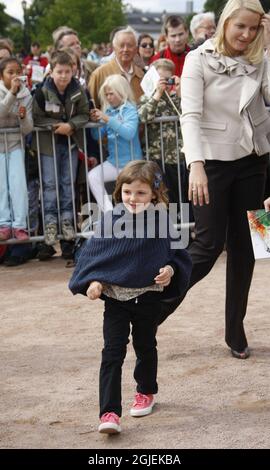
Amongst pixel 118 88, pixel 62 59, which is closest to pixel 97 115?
pixel 118 88

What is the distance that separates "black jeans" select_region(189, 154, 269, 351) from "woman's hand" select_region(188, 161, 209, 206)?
1.04 feet

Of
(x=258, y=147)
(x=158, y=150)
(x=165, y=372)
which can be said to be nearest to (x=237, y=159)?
(x=258, y=147)

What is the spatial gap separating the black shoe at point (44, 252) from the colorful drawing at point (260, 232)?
14.1 ft

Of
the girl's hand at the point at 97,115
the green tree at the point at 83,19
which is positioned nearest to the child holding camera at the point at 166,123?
the girl's hand at the point at 97,115

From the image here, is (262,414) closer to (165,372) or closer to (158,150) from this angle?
(165,372)

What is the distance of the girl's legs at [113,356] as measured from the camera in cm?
425

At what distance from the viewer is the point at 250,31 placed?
4.90 meters

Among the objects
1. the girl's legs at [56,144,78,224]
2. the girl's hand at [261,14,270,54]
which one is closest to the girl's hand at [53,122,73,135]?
the girl's legs at [56,144,78,224]

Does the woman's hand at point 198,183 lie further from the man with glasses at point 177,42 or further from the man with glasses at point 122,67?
the man with glasses at point 177,42

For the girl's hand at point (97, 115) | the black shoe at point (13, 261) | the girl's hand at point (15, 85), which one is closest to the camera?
the girl's hand at point (15, 85)

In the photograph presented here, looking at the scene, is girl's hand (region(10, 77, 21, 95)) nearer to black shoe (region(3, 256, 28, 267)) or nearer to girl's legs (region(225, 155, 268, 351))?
black shoe (region(3, 256, 28, 267))

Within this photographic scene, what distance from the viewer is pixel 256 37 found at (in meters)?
5.00

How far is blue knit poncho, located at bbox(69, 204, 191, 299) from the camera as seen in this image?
4281 millimetres
